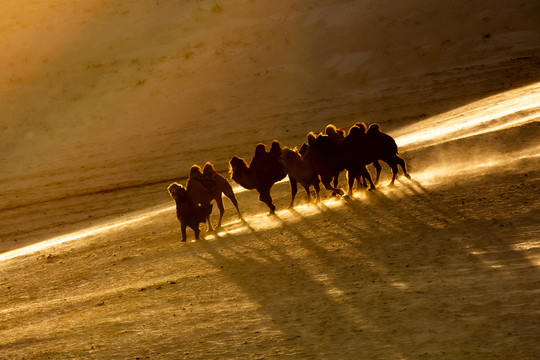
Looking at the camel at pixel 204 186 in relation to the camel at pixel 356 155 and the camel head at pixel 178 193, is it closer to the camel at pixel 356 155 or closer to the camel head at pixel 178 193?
the camel head at pixel 178 193

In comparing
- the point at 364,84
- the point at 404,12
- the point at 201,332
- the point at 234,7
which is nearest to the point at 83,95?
the point at 234,7

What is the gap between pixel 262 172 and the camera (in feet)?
56.2

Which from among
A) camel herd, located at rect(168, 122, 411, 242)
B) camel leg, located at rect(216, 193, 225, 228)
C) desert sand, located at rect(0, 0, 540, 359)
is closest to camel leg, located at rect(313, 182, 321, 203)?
camel herd, located at rect(168, 122, 411, 242)

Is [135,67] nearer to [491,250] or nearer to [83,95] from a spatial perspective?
[83,95]

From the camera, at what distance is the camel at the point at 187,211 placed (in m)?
16.2

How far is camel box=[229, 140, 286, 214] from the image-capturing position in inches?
674

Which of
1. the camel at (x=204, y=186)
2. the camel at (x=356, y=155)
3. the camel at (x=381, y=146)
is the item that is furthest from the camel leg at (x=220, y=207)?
the camel at (x=381, y=146)

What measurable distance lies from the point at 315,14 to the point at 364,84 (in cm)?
→ 942

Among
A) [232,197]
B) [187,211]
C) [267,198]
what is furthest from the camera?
[232,197]

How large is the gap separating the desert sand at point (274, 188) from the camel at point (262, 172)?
0.59 m

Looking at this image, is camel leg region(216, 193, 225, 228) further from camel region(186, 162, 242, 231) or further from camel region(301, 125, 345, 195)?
camel region(301, 125, 345, 195)

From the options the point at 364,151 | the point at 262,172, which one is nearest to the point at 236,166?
the point at 262,172

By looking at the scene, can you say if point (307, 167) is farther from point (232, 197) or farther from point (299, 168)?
point (232, 197)

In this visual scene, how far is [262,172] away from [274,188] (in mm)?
3142
